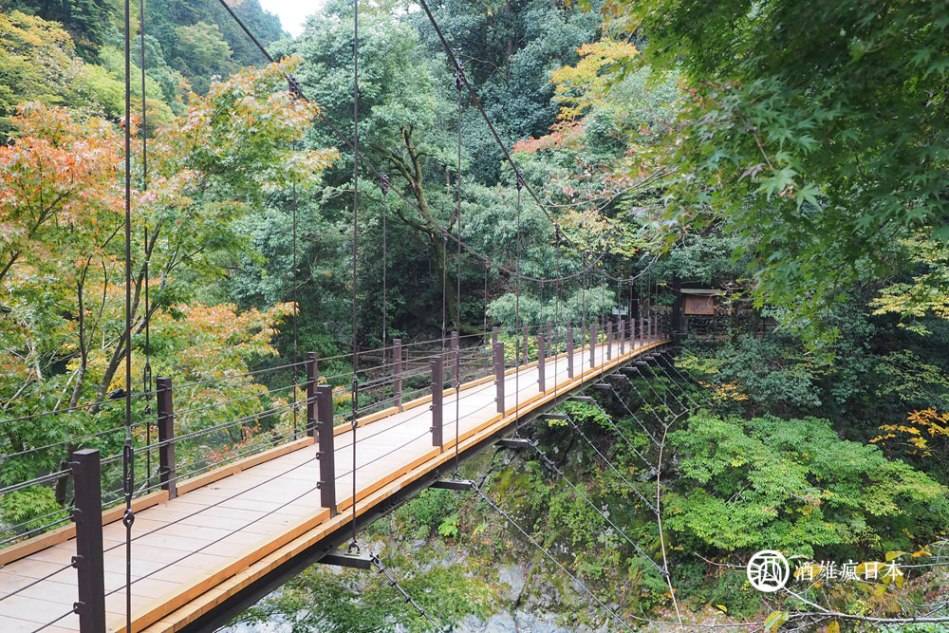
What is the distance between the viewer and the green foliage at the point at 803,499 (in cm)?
595

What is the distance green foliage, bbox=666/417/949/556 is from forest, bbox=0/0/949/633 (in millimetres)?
41

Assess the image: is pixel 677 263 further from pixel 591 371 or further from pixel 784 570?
pixel 784 570

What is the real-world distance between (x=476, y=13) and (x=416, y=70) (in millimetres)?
4458

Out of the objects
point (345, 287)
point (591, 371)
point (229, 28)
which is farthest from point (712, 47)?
point (229, 28)

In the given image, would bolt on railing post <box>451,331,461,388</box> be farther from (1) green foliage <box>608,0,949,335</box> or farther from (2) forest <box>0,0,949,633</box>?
(1) green foliage <box>608,0,949,335</box>

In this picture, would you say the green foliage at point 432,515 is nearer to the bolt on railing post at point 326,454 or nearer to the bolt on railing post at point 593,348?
the bolt on railing post at point 593,348

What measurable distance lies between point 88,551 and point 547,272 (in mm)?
7986

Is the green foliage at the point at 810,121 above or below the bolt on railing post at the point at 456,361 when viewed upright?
above

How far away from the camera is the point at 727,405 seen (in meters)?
8.34

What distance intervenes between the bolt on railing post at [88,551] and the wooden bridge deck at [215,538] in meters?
0.13

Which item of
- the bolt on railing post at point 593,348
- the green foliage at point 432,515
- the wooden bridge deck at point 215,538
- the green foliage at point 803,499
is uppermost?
the bolt on railing post at point 593,348

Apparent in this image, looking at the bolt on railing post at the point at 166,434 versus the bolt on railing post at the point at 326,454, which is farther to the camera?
the bolt on railing post at the point at 166,434

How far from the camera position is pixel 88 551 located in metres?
1.37
